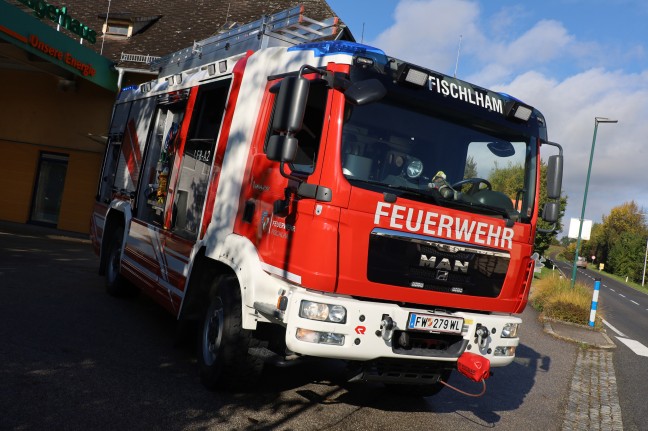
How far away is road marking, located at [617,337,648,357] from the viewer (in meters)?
12.4

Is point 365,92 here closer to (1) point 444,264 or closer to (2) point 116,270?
(1) point 444,264

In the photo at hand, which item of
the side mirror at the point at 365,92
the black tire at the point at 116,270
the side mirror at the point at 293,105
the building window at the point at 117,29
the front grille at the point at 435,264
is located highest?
the building window at the point at 117,29

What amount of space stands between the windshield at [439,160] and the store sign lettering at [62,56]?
41.9 feet

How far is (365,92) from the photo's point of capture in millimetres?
4527

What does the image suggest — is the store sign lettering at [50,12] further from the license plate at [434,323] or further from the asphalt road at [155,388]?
the license plate at [434,323]

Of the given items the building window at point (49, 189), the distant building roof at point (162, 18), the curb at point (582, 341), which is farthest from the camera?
the distant building roof at point (162, 18)

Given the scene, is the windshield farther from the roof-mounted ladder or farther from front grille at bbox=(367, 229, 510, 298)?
the roof-mounted ladder

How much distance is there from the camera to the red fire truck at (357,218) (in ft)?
14.6

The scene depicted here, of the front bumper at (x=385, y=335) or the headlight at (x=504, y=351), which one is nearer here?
the front bumper at (x=385, y=335)

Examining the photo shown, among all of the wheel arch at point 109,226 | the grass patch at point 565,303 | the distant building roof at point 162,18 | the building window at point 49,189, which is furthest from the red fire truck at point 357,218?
the building window at point 49,189

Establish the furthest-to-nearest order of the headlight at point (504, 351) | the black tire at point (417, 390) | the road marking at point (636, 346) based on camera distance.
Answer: the road marking at point (636, 346) → the black tire at point (417, 390) → the headlight at point (504, 351)

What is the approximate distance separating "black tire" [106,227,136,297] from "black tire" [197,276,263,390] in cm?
371

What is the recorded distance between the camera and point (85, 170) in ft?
64.5

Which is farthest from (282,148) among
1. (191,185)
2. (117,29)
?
(117,29)
